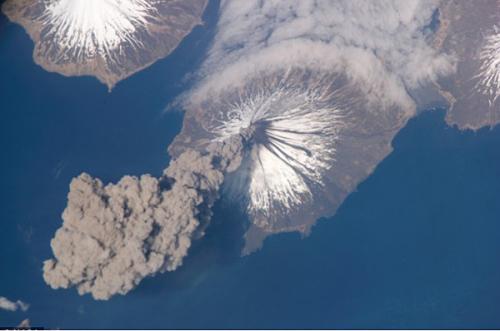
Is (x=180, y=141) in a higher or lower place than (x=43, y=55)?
lower

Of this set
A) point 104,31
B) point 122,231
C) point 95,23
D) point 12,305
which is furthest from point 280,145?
point 12,305

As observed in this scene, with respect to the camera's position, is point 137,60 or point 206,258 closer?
point 206,258

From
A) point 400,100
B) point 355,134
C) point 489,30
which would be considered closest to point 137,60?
point 355,134

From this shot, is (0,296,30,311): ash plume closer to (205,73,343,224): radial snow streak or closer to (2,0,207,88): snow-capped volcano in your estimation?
(205,73,343,224): radial snow streak

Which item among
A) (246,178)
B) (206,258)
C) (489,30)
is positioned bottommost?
(206,258)

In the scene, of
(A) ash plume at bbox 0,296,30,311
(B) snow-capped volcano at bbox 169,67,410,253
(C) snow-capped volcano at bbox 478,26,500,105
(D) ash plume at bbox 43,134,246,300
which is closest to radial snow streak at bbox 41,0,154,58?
(B) snow-capped volcano at bbox 169,67,410,253

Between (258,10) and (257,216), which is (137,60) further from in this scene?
(257,216)
